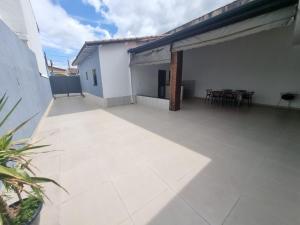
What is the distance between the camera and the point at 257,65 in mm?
6738

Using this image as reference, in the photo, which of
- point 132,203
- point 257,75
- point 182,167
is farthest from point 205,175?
point 257,75

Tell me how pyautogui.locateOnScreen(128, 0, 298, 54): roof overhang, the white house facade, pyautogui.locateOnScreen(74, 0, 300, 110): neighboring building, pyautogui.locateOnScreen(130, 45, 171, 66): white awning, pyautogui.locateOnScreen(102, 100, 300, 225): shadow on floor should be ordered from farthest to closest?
pyautogui.locateOnScreen(130, 45, 171, 66): white awning, pyautogui.locateOnScreen(74, 0, 300, 110): neighboring building, the white house facade, pyautogui.locateOnScreen(128, 0, 298, 54): roof overhang, pyautogui.locateOnScreen(102, 100, 300, 225): shadow on floor

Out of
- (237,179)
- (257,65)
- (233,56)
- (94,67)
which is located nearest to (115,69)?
(94,67)

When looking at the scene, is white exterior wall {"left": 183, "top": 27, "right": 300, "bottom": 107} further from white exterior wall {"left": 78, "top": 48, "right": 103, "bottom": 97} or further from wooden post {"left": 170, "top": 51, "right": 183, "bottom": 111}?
white exterior wall {"left": 78, "top": 48, "right": 103, "bottom": 97}

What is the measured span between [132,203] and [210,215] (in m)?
0.90

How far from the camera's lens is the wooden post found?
219 inches

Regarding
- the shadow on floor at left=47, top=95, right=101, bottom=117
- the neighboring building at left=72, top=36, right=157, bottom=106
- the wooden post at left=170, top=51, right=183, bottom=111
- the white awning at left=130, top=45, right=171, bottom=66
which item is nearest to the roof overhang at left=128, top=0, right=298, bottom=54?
the wooden post at left=170, top=51, right=183, bottom=111

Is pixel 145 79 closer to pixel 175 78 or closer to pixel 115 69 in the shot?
pixel 115 69

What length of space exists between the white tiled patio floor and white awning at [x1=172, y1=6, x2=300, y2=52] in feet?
8.14

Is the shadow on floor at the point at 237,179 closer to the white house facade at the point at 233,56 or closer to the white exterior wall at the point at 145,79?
the white house facade at the point at 233,56

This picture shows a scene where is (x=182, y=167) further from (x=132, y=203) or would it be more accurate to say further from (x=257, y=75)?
(x=257, y=75)

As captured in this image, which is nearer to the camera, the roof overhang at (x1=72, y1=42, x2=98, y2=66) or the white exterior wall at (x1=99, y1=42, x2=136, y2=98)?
the roof overhang at (x1=72, y1=42, x2=98, y2=66)

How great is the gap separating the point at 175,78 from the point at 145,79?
9.80ft

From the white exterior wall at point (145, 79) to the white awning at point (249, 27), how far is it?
4.12 meters
